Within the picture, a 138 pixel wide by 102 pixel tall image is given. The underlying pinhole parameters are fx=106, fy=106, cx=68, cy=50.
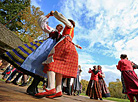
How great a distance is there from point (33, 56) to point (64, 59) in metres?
0.50

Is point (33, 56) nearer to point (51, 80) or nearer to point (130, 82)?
point (51, 80)

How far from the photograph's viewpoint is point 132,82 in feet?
8.17

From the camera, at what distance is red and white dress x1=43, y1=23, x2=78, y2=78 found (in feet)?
5.23

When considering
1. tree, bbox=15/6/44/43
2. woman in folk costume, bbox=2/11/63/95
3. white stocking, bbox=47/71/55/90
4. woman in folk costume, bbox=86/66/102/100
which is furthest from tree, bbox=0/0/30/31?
white stocking, bbox=47/71/55/90

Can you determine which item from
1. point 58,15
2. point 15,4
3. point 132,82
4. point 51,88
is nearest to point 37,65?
point 51,88

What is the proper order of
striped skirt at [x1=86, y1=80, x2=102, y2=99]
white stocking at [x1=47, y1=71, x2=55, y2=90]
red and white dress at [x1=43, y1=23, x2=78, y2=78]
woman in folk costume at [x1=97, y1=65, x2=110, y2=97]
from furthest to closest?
woman in folk costume at [x1=97, y1=65, x2=110, y2=97], striped skirt at [x1=86, y1=80, x2=102, y2=99], red and white dress at [x1=43, y1=23, x2=78, y2=78], white stocking at [x1=47, y1=71, x2=55, y2=90]

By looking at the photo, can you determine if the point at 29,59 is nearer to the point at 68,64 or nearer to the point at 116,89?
the point at 68,64

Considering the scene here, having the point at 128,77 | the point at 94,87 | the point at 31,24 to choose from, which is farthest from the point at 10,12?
the point at 128,77

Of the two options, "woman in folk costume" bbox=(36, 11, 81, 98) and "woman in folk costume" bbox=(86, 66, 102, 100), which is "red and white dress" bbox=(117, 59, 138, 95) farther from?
"woman in folk costume" bbox=(86, 66, 102, 100)

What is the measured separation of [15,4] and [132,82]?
17042 mm

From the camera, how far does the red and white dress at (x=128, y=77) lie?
7.99ft

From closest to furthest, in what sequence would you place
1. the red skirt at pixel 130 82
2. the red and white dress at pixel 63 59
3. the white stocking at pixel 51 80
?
the white stocking at pixel 51 80, the red and white dress at pixel 63 59, the red skirt at pixel 130 82

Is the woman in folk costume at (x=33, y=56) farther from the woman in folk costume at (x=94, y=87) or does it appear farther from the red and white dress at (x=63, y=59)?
the woman in folk costume at (x=94, y=87)

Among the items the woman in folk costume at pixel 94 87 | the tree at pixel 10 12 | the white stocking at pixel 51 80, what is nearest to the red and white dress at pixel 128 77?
the white stocking at pixel 51 80
